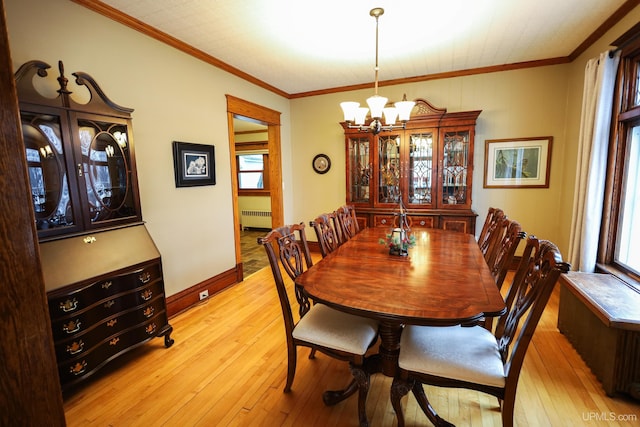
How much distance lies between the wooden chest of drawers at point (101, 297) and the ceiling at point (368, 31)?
1.78 m

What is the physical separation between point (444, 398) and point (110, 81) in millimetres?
3290

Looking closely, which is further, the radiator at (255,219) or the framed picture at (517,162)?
the radiator at (255,219)

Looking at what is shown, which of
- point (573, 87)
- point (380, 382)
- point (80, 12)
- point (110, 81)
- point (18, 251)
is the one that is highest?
point (80, 12)

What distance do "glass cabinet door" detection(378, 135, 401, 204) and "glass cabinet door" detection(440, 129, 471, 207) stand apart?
598 mm

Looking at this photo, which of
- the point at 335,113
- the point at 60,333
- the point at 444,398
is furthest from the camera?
the point at 335,113

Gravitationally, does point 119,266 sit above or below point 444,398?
above

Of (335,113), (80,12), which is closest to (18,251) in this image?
(80,12)

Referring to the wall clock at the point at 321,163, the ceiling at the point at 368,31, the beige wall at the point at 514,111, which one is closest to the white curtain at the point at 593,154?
the ceiling at the point at 368,31

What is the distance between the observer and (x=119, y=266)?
202 centimetres

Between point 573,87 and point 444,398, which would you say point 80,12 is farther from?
point 573,87

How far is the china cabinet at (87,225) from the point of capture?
1.73 meters

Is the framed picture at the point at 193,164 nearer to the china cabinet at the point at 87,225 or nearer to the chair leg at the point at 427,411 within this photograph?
the china cabinet at the point at 87,225

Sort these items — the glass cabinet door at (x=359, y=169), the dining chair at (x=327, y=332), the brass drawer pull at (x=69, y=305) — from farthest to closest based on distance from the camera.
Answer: the glass cabinet door at (x=359, y=169), the brass drawer pull at (x=69, y=305), the dining chair at (x=327, y=332)

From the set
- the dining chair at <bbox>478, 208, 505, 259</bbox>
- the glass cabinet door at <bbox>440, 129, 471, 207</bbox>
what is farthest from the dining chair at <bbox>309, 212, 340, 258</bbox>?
the glass cabinet door at <bbox>440, 129, 471, 207</bbox>
